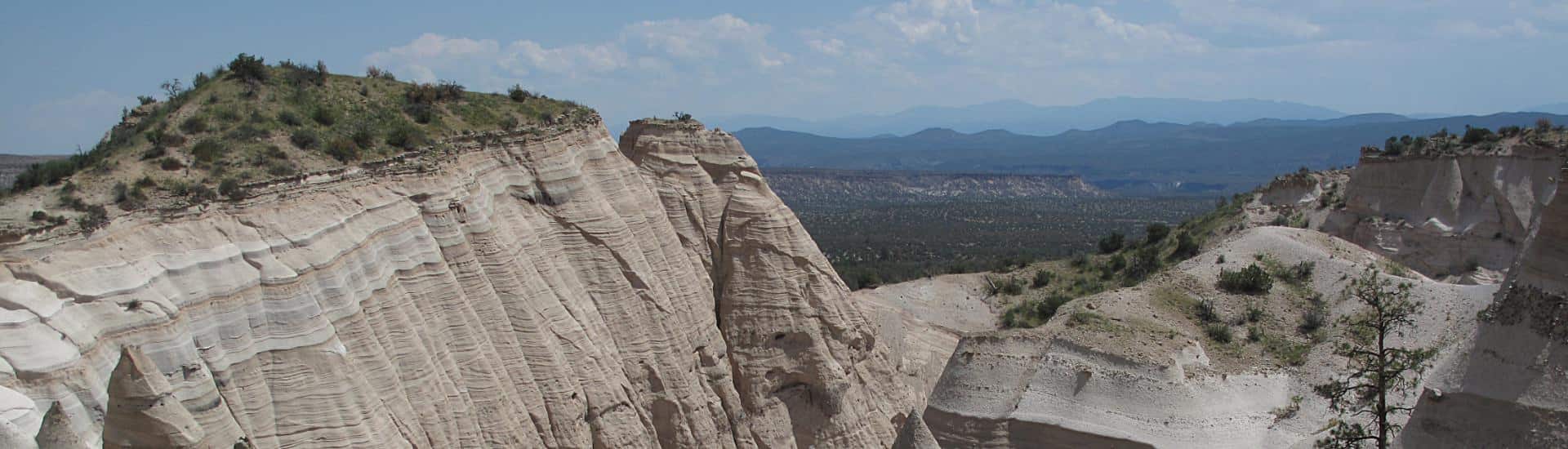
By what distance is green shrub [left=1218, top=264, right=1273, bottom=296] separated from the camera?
28.9m

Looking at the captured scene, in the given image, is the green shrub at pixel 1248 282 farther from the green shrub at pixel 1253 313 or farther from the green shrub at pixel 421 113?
the green shrub at pixel 421 113

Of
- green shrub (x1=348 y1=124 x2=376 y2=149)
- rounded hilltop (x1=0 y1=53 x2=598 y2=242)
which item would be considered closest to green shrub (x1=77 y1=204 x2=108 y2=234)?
rounded hilltop (x1=0 y1=53 x2=598 y2=242)

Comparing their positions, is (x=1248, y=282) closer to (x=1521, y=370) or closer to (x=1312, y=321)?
(x=1312, y=321)

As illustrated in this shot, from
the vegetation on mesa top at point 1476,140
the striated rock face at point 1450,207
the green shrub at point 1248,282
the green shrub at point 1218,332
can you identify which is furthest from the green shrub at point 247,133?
the vegetation on mesa top at point 1476,140

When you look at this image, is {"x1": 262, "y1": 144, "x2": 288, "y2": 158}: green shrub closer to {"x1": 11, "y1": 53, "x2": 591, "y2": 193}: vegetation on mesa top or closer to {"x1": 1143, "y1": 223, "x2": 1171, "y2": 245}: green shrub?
{"x1": 11, "y1": 53, "x2": 591, "y2": 193}: vegetation on mesa top

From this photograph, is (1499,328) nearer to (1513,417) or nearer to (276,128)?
(1513,417)

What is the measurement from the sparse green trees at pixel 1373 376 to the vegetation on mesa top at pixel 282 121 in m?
16.5

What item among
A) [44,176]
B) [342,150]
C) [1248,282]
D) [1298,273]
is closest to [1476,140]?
[1298,273]

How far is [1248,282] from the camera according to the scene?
29.0 meters

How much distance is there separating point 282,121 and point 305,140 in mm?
1118

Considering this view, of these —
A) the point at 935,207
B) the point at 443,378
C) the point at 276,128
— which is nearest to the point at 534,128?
the point at 276,128

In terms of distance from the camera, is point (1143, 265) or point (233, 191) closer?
point (233, 191)

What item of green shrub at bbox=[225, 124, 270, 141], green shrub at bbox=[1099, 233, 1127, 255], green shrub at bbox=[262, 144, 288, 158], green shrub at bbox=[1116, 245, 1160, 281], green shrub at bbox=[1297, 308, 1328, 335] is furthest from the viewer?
green shrub at bbox=[1099, 233, 1127, 255]

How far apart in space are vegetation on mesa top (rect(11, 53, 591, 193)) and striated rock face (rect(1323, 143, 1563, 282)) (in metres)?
31.1
